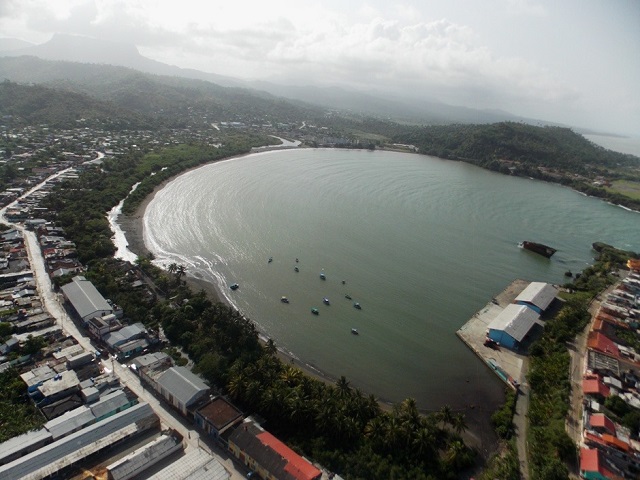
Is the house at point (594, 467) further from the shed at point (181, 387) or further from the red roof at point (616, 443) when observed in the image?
the shed at point (181, 387)

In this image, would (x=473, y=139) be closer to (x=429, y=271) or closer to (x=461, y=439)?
(x=429, y=271)

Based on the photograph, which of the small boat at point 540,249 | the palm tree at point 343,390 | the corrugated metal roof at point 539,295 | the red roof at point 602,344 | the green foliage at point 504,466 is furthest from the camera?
the small boat at point 540,249

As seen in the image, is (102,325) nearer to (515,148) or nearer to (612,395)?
(612,395)

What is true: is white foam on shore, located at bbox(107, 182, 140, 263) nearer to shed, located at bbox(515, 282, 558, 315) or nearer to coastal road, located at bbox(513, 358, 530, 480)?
coastal road, located at bbox(513, 358, 530, 480)

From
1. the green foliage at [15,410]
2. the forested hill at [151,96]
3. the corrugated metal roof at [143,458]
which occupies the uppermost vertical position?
the forested hill at [151,96]

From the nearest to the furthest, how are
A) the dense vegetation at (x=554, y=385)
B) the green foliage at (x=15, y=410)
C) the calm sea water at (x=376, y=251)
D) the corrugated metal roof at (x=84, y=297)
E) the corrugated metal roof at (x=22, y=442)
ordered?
the corrugated metal roof at (x=22, y=442)
the green foliage at (x=15, y=410)
the dense vegetation at (x=554, y=385)
the corrugated metal roof at (x=84, y=297)
the calm sea water at (x=376, y=251)

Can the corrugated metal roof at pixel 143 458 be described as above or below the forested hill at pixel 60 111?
below

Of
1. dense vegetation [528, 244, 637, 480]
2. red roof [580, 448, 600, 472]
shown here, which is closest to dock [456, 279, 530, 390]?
dense vegetation [528, 244, 637, 480]

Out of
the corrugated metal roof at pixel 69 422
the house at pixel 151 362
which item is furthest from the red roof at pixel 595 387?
the corrugated metal roof at pixel 69 422
